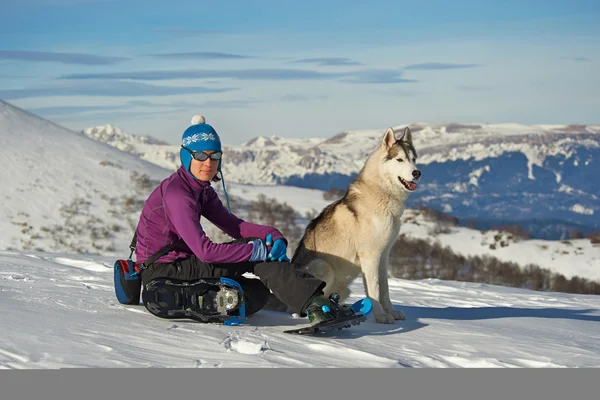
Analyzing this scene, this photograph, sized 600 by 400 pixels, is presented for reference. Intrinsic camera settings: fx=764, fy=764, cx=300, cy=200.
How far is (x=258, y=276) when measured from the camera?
24.1ft

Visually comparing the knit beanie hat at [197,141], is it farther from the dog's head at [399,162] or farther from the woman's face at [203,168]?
the dog's head at [399,162]

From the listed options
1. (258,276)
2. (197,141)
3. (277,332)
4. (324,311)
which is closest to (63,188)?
(197,141)

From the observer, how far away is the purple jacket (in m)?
7.18

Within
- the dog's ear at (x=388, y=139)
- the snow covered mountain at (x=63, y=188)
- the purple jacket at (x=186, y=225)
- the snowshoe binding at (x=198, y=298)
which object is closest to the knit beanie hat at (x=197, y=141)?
the purple jacket at (x=186, y=225)

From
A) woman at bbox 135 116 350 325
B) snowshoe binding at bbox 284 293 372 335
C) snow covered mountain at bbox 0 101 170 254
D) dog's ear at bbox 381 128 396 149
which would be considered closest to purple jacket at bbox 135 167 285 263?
woman at bbox 135 116 350 325

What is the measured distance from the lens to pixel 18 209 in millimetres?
45438

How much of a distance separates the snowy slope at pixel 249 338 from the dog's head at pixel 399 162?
1.57 m

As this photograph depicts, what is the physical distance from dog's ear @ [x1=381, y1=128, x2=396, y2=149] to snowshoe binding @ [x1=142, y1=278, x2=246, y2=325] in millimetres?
2451

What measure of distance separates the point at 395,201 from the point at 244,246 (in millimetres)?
2104

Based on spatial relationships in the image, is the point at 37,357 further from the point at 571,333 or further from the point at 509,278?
the point at 509,278

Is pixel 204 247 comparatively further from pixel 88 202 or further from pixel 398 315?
pixel 88 202

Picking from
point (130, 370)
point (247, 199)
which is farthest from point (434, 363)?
point (247, 199)

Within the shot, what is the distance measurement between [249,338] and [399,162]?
2841 mm

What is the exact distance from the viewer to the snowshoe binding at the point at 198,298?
23.9 feet
